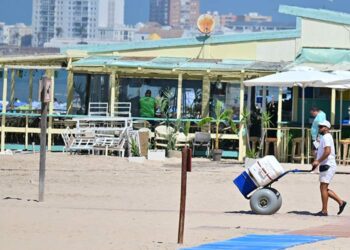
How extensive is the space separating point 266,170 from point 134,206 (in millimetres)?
2298

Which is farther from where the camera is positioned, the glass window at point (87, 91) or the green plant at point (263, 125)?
the glass window at point (87, 91)

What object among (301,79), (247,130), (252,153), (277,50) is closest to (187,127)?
(247,130)

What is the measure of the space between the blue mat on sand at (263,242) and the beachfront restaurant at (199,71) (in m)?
12.5

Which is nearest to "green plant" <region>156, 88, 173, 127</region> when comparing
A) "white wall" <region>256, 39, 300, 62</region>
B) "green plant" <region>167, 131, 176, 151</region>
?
"green plant" <region>167, 131, 176, 151</region>

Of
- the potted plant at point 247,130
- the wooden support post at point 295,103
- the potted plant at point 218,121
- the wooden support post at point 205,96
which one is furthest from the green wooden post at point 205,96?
the wooden support post at point 295,103

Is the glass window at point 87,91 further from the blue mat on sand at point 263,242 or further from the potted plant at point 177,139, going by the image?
the blue mat on sand at point 263,242

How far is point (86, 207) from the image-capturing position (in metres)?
16.5

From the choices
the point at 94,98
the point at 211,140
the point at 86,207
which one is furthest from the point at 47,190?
the point at 94,98

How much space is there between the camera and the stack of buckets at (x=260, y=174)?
15.5 m

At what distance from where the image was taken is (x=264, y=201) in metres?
15.7

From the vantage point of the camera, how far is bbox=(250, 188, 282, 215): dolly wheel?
15.7 m

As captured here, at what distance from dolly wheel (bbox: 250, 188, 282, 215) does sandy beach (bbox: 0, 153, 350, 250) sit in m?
0.13

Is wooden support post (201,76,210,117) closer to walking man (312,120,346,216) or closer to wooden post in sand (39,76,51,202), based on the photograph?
wooden post in sand (39,76,51,202)

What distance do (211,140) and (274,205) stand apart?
10.7m
